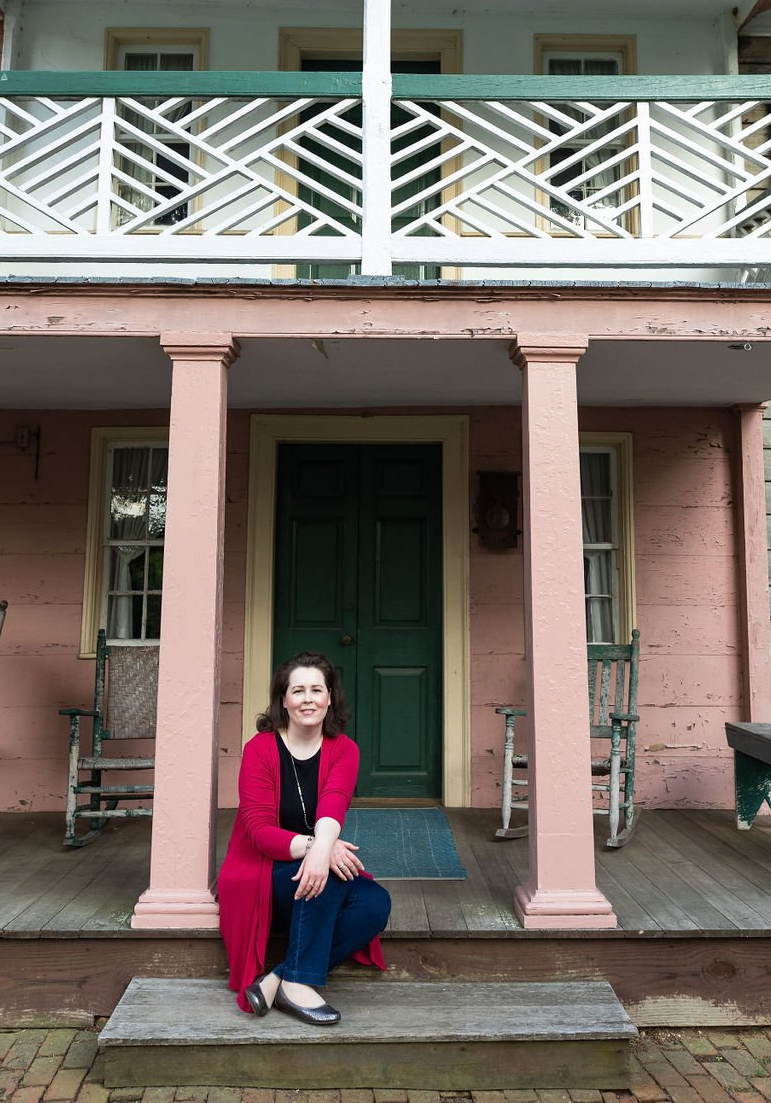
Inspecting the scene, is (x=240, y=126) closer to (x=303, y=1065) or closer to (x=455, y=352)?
(x=455, y=352)

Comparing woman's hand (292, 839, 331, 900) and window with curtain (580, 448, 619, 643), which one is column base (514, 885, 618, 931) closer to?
woman's hand (292, 839, 331, 900)

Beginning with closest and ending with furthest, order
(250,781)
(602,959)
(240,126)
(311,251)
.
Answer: (250,781), (602,959), (311,251), (240,126)

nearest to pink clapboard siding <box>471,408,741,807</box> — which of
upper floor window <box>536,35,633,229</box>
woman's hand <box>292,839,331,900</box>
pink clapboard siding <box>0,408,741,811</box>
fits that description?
pink clapboard siding <box>0,408,741,811</box>

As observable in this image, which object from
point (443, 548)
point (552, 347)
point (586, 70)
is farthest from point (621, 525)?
Result: point (586, 70)

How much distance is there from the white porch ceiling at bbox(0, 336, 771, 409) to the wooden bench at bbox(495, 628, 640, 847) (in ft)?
4.88

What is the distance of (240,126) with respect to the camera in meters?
5.23

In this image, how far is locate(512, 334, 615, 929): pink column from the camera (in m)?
3.09

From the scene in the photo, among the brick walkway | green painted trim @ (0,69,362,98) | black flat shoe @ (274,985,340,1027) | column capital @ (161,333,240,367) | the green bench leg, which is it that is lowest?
the brick walkway

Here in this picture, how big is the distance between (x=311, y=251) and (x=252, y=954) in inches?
114

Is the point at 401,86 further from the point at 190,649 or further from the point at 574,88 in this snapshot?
the point at 190,649

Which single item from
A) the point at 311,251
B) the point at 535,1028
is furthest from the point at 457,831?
the point at 311,251

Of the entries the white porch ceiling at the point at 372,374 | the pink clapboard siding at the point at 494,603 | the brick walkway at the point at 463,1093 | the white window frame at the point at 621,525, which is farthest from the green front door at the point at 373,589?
the brick walkway at the point at 463,1093

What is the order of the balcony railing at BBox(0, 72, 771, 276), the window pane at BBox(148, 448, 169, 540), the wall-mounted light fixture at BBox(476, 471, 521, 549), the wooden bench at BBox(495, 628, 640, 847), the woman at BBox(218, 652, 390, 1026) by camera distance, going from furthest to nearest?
the window pane at BBox(148, 448, 169, 540), the wall-mounted light fixture at BBox(476, 471, 521, 549), the wooden bench at BBox(495, 628, 640, 847), the balcony railing at BBox(0, 72, 771, 276), the woman at BBox(218, 652, 390, 1026)

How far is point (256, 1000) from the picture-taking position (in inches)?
102
